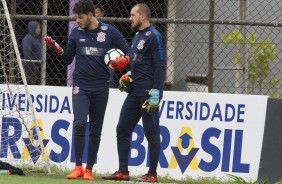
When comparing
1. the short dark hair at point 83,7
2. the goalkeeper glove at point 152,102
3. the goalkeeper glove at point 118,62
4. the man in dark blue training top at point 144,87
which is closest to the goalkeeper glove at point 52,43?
the short dark hair at point 83,7

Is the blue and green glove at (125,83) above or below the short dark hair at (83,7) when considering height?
below

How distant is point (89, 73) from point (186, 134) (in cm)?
149

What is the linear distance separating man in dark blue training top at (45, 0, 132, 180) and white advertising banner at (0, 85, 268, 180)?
0.75m

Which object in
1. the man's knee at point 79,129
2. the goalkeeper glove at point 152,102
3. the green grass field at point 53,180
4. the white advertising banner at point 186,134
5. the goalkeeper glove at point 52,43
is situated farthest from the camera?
the white advertising banner at point 186,134

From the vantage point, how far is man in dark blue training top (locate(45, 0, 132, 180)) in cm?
1034

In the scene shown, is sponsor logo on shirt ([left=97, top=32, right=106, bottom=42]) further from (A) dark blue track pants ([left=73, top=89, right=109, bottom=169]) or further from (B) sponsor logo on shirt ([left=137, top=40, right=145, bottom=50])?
(A) dark blue track pants ([left=73, top=89, right=109, bottom=169])

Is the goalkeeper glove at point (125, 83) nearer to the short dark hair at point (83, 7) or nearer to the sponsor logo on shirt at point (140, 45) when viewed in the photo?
the sponsor logo on shirt at point (140, 45)

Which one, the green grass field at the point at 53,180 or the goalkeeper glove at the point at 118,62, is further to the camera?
the goalkeeper glove at the point at 118,62

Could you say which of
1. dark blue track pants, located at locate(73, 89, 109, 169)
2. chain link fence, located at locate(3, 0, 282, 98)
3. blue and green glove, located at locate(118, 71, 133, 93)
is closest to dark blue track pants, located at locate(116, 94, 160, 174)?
blue and green glove, located at locate(118, 71, 133, 93)

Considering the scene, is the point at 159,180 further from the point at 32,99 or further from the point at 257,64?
the point at 257,64

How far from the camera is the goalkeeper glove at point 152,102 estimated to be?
10023 mm

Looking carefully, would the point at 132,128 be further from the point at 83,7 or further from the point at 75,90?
the point at 83,7

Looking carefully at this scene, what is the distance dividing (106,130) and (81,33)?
54.9 inches

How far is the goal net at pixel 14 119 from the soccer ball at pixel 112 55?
1.52 metres
